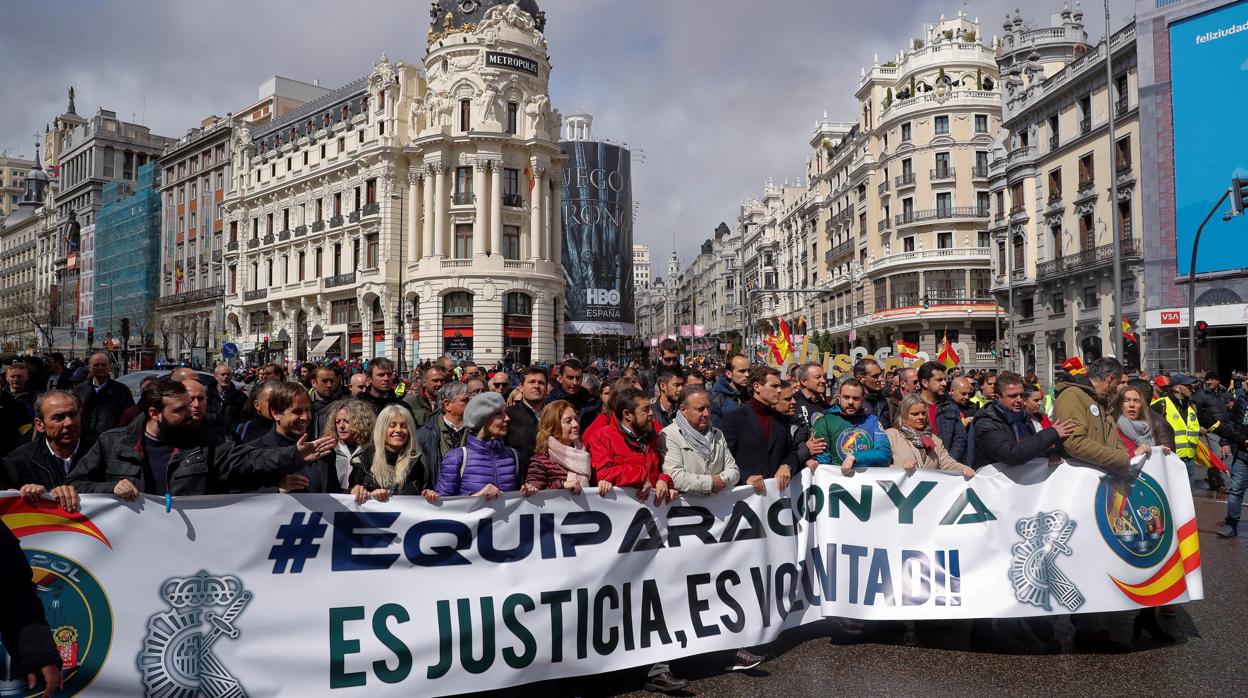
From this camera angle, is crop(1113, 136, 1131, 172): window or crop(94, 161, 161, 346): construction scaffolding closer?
crop(1113, 136, 1131, 172): window

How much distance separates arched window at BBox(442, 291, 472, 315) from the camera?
160ft

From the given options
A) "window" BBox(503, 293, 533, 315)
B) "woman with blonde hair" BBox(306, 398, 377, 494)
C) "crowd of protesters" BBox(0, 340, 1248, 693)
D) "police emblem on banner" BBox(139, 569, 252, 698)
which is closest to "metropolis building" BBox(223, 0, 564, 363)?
"window" BBox(503, 293, 533, 315)

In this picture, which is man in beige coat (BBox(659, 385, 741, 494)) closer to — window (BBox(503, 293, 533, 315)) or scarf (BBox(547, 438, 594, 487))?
scarf (BBox(547, 438, 594, 487))

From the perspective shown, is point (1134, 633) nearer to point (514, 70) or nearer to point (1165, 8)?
point (1165, 8)

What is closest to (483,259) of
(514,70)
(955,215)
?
(514,70)

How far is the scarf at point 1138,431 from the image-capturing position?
6.93 meters

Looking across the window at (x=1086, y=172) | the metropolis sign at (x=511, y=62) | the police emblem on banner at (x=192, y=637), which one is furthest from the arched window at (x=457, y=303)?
the police emblem on banner at (x=192, y=637)

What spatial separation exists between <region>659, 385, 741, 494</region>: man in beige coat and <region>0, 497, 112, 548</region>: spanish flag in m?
3.12

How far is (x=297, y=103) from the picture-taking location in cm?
7494

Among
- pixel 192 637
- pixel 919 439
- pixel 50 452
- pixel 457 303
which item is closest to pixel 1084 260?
pixel 457 303

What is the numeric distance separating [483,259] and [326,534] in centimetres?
4528

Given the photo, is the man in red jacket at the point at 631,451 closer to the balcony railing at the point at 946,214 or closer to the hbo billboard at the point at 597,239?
the balcony railing at the point at 946,214

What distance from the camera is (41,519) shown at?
3779mm

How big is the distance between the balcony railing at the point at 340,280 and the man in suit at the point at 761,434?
52.8m
